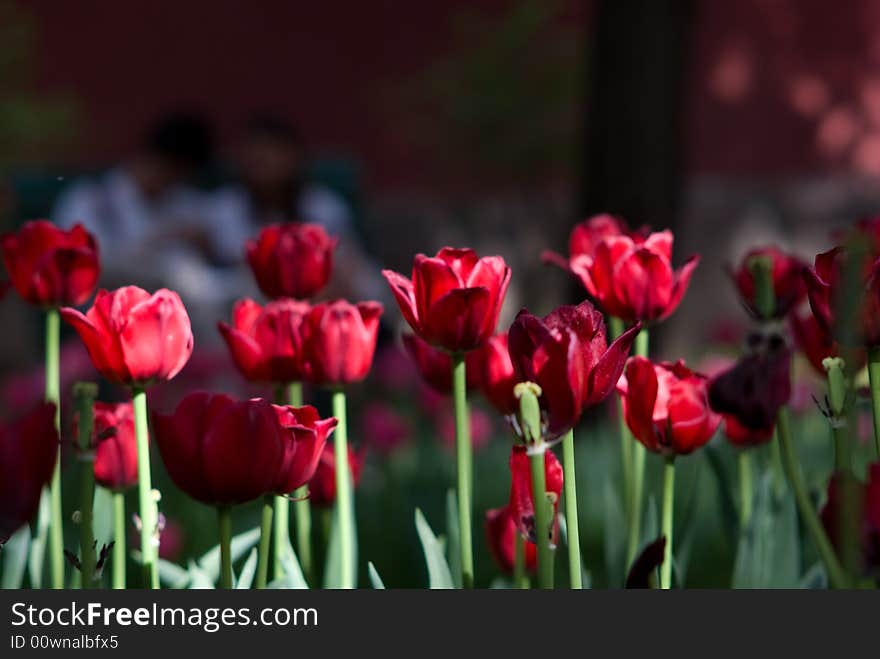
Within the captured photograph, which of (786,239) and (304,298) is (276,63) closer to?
(786,239)

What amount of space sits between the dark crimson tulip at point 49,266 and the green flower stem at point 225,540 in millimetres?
223

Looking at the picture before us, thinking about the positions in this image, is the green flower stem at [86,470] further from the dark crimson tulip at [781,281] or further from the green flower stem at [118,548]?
the dark crimson tulip at [781,281]

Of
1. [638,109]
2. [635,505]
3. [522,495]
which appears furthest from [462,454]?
[638,109]

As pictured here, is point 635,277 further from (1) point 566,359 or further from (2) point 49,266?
(2) point 49,266

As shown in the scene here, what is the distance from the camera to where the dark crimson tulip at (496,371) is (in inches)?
24.4

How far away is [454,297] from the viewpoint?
1.78ft

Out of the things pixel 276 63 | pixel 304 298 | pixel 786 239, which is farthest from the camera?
pixel 276 63

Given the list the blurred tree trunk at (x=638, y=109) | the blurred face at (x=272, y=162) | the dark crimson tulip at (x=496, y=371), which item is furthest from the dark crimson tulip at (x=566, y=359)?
the blurred face at (x=272, y=162)

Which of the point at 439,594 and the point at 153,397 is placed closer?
the point at 439,594

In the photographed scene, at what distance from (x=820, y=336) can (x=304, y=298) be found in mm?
331

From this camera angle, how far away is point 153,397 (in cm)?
167

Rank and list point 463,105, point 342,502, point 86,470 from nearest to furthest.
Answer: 1. point 86,470
2. point 342,502
3. point 463,105

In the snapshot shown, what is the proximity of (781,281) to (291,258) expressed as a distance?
302 millimetres

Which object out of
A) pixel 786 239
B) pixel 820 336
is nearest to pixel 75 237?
pixel 820 336
